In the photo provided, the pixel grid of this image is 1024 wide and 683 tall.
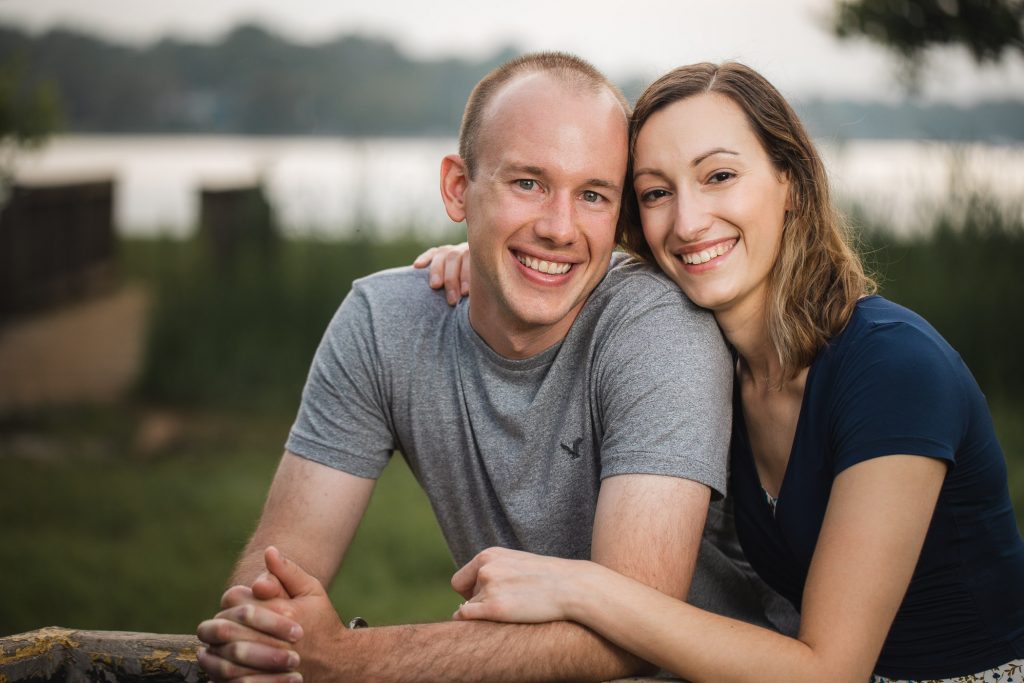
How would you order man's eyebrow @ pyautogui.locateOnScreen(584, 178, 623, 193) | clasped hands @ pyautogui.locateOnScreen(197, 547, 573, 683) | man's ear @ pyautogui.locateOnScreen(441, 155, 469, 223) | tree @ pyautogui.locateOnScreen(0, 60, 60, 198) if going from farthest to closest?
tree @ pyautogui.locateOnScreen(0, 60, 60, 198) → man's ear @ pyautogui.locateOnScreen(441, 155, 469, 223) → man's eyebrow @ pyautogui.locateOnScreen(584, 178, 623, 193) → clasped hands @ pyautogui.locateOnScreen(197, 547, 573, 683)

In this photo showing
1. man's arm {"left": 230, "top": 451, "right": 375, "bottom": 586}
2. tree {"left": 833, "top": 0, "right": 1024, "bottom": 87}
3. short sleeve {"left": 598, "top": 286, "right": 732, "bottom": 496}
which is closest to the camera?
short sleeve {"left": 598, "top": 286, "right": 732, "bottom": 496}

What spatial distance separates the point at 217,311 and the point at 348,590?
10.6 feet

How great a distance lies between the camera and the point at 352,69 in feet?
31.7

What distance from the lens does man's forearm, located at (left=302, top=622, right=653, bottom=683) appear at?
6.40 ft

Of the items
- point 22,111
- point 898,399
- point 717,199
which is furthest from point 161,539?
point 898,399

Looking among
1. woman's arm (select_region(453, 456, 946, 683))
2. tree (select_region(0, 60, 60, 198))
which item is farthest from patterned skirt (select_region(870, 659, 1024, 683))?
tree (select_region(0, 60, 60, 198))

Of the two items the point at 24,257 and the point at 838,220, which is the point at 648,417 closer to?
the point at 838,220

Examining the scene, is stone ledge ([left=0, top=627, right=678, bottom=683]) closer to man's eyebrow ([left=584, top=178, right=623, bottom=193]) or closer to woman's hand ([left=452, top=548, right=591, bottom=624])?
woman's hand ([left=452, top=548, right=591, bottom=624])

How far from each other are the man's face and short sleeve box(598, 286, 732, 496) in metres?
0.17

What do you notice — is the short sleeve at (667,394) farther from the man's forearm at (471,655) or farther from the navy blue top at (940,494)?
the man's forearm at (471,655)

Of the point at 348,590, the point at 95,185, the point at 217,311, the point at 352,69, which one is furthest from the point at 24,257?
the point at 348,590

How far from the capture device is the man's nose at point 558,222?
233 cm

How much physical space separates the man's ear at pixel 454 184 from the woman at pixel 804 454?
40 cm

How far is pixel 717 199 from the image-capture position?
2.24 meters
